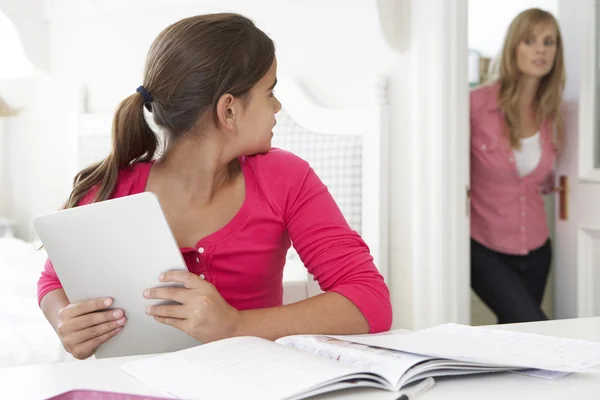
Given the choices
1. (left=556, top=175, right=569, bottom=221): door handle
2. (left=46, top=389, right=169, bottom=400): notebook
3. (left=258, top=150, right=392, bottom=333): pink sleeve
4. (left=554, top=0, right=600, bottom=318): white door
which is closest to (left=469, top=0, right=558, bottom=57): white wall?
(left=554, top=0, right=600, bottom=318): white door

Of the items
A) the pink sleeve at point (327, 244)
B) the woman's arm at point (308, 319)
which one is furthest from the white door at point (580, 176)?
the woman's arm at point (308, 319)

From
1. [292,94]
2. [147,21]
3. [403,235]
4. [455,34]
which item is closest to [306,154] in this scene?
[292,94]

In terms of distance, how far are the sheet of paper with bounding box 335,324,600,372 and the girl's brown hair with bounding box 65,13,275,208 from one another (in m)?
0.51

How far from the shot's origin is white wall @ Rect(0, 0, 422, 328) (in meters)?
2.42

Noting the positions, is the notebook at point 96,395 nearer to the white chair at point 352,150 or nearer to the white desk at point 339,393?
the white desk at point 339,393

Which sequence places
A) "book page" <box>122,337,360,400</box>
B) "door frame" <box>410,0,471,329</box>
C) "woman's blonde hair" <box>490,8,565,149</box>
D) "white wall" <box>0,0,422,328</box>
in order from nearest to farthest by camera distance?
"book page" <box>122,337,360,400</box> → "door frame" <box>410,0,471,329</box> → "white wall" <box>0,0,422,328</box> → "woman's blonde hair" <box>490,8,565,149</box>

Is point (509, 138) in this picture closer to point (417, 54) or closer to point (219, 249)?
point (417, 54)

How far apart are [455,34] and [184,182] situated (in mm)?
1270

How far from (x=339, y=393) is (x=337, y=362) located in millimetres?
46

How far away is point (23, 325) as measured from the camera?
170cm

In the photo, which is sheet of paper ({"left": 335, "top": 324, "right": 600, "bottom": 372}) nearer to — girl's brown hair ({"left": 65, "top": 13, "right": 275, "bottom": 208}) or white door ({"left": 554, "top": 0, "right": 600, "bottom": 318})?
girl's brown hair ({"left": 65, "top": 13, "right": 275, "bottom": 208})

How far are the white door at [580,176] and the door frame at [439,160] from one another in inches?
19.3

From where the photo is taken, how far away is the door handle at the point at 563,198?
8.76 feet

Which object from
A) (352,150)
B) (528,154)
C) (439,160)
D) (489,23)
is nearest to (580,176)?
(528,154)
